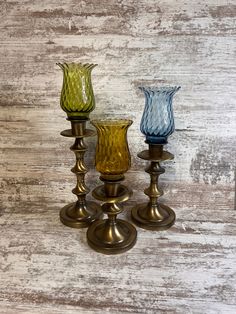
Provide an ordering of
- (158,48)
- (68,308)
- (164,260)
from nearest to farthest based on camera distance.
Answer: (68,308) < (164,260) < (158,48)

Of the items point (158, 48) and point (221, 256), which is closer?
point (221, 256)

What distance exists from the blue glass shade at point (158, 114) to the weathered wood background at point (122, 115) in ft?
0.39

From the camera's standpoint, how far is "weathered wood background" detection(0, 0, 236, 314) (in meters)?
0.81

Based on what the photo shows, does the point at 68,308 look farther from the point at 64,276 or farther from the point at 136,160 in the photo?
the point at 136,160

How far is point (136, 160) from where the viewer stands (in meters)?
1.00

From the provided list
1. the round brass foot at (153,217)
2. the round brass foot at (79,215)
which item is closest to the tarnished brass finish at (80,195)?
the round brass foot at (79,215)

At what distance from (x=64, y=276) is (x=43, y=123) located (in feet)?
1.54

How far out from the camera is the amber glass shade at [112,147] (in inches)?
30.0

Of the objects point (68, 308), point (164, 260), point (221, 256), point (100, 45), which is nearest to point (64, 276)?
point (68, 308)

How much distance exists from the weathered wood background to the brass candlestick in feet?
0.11

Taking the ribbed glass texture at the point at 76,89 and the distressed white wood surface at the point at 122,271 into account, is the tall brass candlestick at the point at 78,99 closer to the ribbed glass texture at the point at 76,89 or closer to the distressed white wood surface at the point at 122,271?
the ribbed glass texture at the point at 76,89

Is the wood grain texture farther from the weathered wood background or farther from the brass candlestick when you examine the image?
the brass candlestick

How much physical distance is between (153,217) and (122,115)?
0.31 m

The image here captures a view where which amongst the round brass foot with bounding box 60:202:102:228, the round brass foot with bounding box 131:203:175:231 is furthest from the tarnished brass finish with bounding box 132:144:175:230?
the round brass foot with bounding box 60:202:102:228
